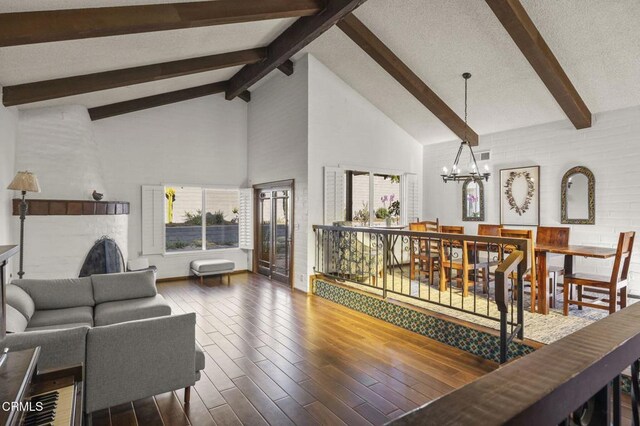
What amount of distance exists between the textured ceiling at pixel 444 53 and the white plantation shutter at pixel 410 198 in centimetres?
168

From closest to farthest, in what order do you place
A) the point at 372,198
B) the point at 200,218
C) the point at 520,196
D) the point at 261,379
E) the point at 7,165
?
the point at 261,379
the point at 7,165
the point at 520,196
the point at 372,198
the point at 200,218

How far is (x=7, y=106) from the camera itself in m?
4.31

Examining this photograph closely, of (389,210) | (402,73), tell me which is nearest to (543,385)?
(402,73)

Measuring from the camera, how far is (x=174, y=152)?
24.6 ft

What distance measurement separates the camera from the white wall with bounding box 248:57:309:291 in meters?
6.34

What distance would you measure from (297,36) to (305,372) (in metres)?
4.42

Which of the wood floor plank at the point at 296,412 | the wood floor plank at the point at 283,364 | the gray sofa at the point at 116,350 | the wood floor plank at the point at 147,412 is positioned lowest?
the wood floor plank at the point at 147,412

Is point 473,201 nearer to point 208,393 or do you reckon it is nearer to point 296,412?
point 296,412

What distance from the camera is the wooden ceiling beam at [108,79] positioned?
4.29 metres

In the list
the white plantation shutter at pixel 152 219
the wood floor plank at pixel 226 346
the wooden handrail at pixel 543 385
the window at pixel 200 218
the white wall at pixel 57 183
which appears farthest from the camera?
the window at pixel 200 218

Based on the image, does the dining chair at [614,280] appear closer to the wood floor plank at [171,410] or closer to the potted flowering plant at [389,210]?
the potted flowering plant at [389,210]

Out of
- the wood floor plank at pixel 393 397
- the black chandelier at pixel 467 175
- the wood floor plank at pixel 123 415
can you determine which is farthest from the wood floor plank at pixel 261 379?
the black chandelier at pixel 467 175

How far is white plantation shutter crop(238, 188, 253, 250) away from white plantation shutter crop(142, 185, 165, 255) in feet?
5.53

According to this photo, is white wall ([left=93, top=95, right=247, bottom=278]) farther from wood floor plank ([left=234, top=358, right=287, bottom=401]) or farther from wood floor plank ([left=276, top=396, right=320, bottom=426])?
wood floor plank ([left=276, top=396, right=320, bottom=426])
